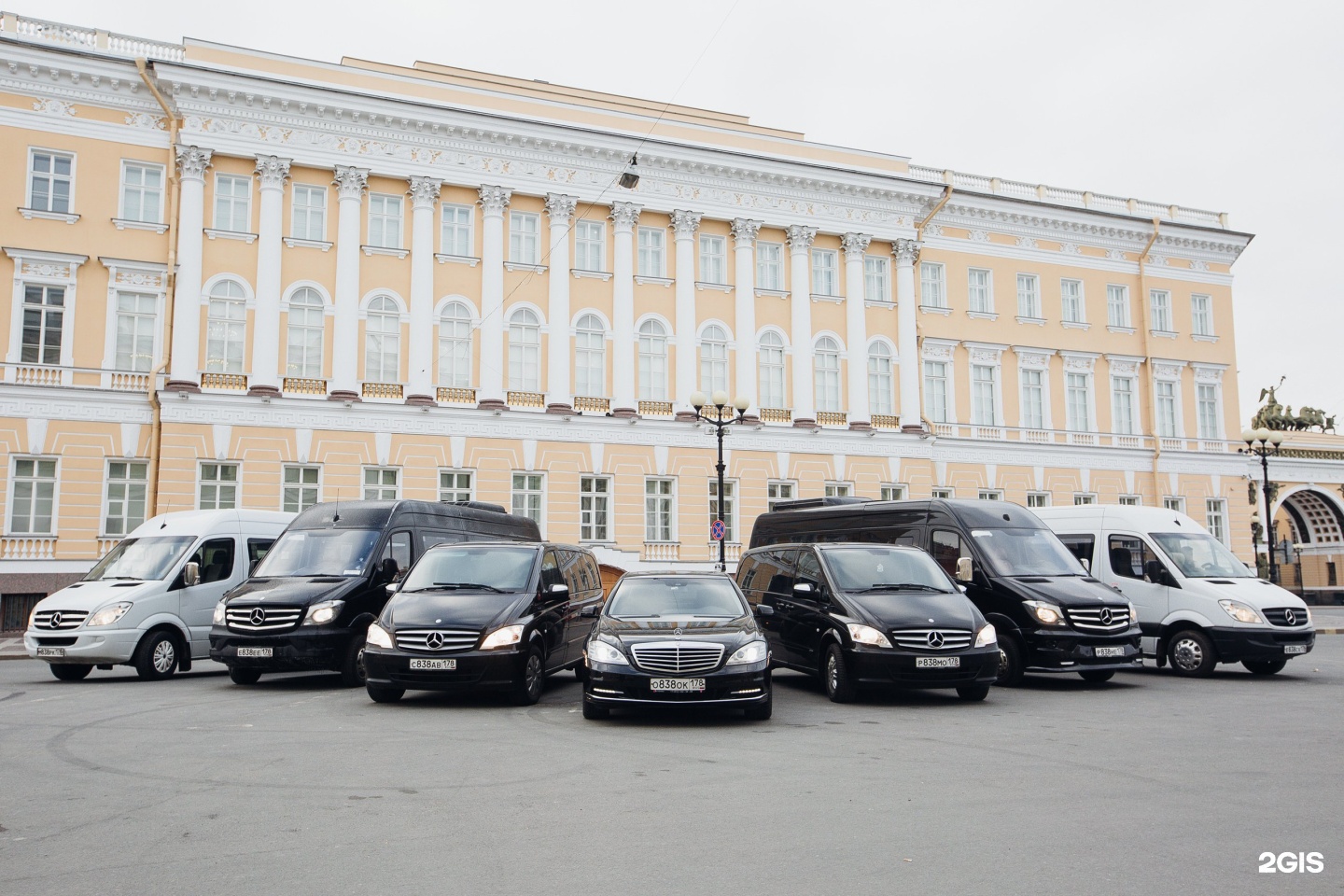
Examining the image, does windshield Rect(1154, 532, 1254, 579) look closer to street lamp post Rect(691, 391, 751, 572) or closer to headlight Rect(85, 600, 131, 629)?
street lamp post Rect(691, 391, 751, 572)

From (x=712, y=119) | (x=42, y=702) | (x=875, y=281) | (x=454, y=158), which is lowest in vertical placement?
(x=42, y=702)

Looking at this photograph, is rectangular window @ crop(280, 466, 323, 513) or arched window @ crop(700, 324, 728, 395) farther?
arched window @ crop(700, 324, 728, 395)

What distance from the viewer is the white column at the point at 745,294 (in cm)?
3709

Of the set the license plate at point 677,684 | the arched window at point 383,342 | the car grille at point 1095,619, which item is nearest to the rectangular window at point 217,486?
the arched window at point 383,342

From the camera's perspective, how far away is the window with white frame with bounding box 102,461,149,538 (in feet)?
96.8

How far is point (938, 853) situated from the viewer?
597 centimetres

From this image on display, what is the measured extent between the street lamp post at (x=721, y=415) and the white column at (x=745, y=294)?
1.44 metres

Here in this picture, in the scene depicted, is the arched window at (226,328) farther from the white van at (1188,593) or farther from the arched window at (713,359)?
the white van at (1188,593)

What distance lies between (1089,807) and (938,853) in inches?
67.0

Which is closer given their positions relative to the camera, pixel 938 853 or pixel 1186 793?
pixel 938 853

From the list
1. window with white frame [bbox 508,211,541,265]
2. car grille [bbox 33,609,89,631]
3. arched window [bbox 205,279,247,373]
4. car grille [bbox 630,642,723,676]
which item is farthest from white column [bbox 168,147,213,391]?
car grille [bbox 630,642,723,676]

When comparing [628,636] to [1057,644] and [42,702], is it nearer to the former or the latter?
[1057,644]

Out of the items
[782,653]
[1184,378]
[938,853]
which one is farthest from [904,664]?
[1184,378]

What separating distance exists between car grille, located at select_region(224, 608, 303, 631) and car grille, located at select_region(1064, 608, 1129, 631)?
10266mm
